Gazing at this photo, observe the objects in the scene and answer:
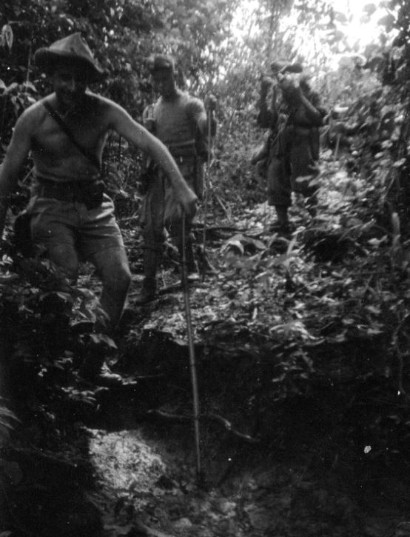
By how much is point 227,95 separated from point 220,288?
968 cm

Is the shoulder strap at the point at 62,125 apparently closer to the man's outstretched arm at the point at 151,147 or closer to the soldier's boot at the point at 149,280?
the man's outstretched arm at the point at 151,147

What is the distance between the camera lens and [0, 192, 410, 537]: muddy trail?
417cm

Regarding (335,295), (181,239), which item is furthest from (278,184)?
(335,295)

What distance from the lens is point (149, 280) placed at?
7391mm

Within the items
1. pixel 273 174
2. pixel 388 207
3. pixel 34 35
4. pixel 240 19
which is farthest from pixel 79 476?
pixel 240 19

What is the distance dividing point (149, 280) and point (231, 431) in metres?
2.46

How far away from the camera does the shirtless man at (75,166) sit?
4.85 m

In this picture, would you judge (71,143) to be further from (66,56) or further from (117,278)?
(117,278)

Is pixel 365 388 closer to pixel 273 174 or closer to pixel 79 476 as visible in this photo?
pixel 79 476

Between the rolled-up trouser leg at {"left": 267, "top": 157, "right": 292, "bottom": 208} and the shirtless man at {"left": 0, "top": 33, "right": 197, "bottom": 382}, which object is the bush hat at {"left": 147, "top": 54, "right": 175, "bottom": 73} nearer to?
the rolled-up trouser leg at {"left": 267, "top": 157, "right": 292, "bottom": 208}

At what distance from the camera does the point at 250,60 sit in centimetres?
1712

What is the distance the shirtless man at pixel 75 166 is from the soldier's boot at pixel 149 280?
2.14 m

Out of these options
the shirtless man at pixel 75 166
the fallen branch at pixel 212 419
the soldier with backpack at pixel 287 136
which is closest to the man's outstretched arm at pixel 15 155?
the shirtless man at pixel 75 166

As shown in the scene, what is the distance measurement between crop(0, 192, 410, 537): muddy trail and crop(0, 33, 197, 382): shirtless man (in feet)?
2.02
